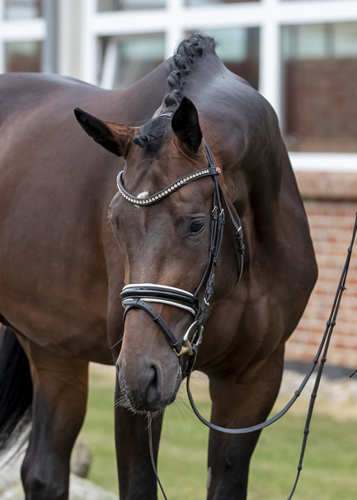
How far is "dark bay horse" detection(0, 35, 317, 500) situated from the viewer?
212 centimetres

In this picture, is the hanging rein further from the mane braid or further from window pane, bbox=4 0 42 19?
window pane, bbox=4 0 42 19

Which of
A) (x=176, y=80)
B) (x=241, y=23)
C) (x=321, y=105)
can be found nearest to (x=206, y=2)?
(x=241, y=23)

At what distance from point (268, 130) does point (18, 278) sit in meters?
1.25

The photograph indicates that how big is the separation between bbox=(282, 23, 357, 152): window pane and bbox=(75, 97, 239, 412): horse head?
14.4 feet

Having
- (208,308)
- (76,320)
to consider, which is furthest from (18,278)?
(208,308)

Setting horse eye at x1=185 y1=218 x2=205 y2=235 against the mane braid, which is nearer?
horse eye at x1=185 y1=218 x2=205 y2=235

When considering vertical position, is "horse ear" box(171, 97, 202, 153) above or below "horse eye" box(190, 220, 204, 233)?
above

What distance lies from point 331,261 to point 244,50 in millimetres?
2122

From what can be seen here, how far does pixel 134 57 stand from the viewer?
7.19 metres

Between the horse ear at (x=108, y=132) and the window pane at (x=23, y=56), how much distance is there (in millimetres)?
6040

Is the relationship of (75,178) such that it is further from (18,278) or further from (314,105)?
(314,105)

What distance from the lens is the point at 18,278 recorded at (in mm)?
3105

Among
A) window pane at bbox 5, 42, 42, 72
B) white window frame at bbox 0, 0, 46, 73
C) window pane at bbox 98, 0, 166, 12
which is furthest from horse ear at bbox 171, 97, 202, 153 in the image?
window pane at bbox 5, 42, 42, 72

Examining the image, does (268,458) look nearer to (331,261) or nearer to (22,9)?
(331,261)
